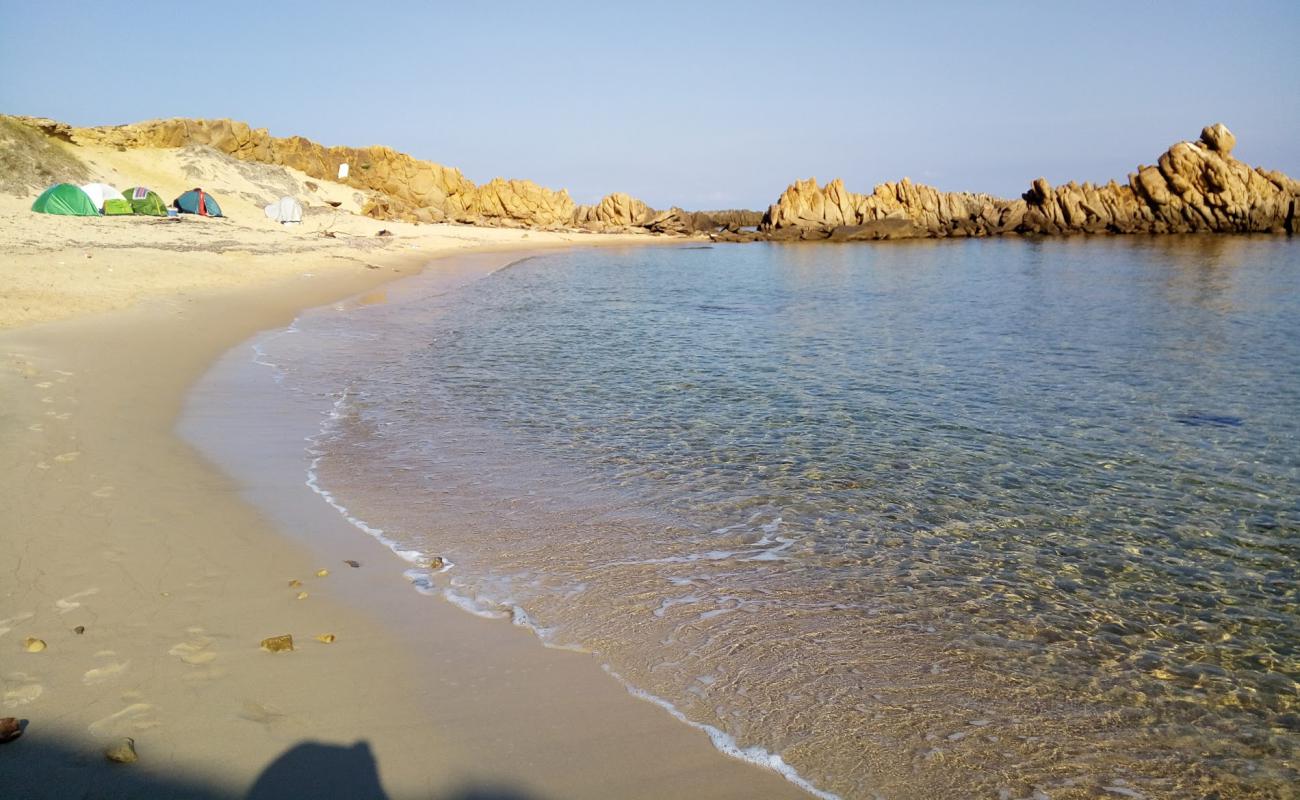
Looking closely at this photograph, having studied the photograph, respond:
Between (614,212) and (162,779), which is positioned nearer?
(162,779)

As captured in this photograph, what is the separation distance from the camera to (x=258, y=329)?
13.8 meters

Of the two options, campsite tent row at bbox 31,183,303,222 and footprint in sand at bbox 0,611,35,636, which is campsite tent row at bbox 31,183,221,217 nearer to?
campsite tent row at bbox 31,183,303,222

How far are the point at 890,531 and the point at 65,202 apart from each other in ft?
111

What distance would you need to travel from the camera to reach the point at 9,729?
272 cm

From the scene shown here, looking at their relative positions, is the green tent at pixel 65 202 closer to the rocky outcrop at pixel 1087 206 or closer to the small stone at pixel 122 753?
the small stone at pixel 122 753

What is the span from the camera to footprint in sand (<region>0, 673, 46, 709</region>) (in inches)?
116

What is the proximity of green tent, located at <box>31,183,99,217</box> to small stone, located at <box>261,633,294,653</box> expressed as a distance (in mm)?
32128

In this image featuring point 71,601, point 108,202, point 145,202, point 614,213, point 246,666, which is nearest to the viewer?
point 246,666

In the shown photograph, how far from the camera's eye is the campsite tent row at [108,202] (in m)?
28.4

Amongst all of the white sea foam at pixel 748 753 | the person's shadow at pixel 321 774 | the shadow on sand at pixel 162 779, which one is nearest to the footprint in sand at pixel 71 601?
the shadow on sand at pixel 162 779

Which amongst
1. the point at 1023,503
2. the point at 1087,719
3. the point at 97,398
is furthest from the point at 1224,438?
the point at 97,398

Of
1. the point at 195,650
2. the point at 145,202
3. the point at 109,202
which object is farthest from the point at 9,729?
the point at 145,202

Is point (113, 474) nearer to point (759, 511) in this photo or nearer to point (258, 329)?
point (759, 511)

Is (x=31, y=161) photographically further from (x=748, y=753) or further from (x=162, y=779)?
(x=748, y=753)
